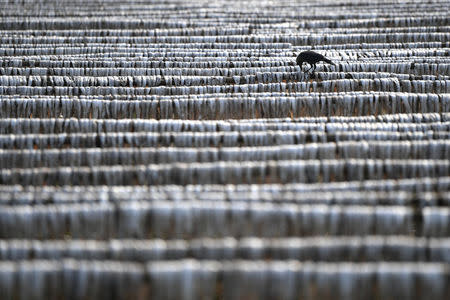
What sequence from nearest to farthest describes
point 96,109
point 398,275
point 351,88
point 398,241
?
1. point 398,275
2. point 398,241
3. point 96,109
4. point 351,88

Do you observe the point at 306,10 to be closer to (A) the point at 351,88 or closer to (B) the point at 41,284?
(A) the point at 351,88

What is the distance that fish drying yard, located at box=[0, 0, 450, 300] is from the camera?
1988 millimetres

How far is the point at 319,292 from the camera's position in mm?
1984

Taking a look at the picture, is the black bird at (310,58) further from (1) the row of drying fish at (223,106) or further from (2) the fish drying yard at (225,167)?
(1) the row of drying fish at (223,106)

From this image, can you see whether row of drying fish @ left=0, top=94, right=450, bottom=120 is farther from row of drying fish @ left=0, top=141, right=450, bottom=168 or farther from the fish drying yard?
row of drying fish @ left=0, top=141, right=450, bottom=168

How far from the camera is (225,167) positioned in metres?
2.64

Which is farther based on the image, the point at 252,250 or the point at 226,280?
the point at 252,250

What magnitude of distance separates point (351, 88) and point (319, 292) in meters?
1.98

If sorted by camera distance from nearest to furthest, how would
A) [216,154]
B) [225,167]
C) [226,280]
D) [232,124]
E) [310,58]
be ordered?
[226,280] → [225,167] → [216,154] → [232,124] → [310,58]

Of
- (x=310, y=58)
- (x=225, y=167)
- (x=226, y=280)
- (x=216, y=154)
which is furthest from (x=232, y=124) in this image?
(x=226, y=280)

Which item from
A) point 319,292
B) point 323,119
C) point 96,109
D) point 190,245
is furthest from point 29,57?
point 319,292

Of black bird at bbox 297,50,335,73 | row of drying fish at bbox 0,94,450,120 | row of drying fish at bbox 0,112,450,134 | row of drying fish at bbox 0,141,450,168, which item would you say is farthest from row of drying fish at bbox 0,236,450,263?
black bird at bbox 297,50,335,73

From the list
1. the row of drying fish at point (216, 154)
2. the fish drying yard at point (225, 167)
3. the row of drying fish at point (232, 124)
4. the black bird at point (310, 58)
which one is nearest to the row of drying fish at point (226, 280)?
the fish drying yard at point (225, 167)

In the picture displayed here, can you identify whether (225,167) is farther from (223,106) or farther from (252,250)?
(223,106)
